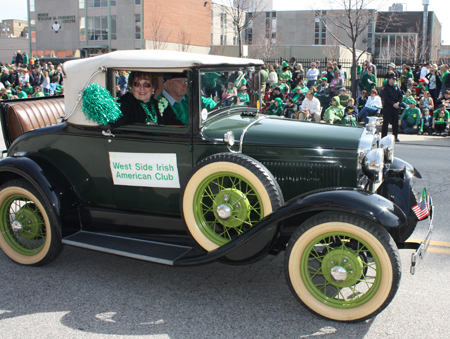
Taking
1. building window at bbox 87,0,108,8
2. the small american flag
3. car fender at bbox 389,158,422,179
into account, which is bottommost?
the small american flag

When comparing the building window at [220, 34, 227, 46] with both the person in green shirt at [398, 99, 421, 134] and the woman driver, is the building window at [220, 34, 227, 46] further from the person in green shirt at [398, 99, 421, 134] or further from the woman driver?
the woman driver

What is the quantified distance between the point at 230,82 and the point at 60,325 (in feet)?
7.77

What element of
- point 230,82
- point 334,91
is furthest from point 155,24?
point 230,82

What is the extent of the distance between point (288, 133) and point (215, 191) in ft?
2.42

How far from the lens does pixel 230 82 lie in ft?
12.9

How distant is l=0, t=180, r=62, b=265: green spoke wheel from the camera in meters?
3.76

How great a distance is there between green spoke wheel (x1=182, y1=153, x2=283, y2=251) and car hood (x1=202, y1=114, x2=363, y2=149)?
344mm

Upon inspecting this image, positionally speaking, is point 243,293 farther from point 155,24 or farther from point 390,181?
point 155,24

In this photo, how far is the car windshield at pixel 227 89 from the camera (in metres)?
3.53

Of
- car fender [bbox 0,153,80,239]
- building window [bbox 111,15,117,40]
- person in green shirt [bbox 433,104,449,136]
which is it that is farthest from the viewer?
building window [bbox 111,15,117,40]

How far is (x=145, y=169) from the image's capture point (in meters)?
3.63

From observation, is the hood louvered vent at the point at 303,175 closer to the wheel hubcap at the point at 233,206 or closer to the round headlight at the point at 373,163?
the round headlight at the point at 373,163

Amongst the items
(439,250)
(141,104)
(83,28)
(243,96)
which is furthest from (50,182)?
(83,28)

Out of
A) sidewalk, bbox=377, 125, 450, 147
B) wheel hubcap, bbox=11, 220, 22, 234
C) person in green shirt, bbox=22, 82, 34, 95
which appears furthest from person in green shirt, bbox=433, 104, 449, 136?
person in green shirt, bbox=22, 82, 34, 95
